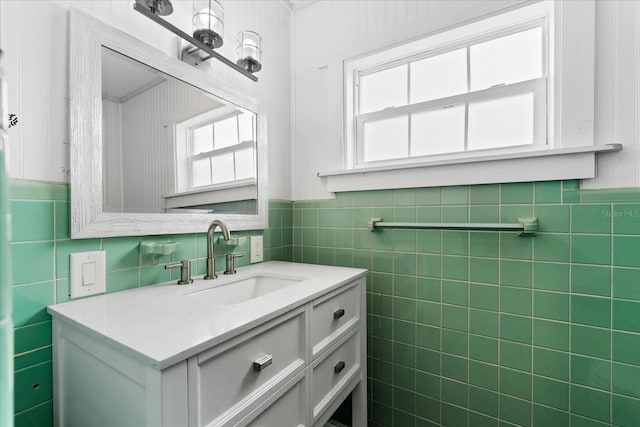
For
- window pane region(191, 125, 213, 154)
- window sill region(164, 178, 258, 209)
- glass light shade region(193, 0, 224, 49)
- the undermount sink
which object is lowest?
the undermount sink

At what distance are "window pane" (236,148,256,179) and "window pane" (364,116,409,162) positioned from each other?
0.60 m

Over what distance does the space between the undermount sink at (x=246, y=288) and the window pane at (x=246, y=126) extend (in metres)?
0.67

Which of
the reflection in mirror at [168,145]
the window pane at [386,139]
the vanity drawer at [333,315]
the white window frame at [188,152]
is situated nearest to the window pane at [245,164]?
the reflection in mirror at [168,145]

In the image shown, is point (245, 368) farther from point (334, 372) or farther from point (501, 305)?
point (501, 305)

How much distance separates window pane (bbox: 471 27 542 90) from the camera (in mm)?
1212

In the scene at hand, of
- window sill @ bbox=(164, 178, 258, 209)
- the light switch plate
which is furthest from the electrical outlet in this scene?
the light switch plate

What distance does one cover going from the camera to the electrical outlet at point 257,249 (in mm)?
1451

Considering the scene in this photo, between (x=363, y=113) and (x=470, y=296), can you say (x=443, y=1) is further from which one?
(x=470, y=296)

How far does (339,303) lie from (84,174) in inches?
35.9

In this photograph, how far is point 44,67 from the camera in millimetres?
789

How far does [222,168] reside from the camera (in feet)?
4.28

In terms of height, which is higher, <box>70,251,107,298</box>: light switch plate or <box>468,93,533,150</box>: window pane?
<box>468,93,533,150</box>: window pane

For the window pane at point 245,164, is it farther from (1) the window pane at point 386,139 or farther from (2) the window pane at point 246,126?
(1) the window pane at point 386,139

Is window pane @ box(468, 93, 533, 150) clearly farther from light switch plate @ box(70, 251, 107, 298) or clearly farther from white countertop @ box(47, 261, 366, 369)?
light switch plate @ box(70, 251, 107, 298)
